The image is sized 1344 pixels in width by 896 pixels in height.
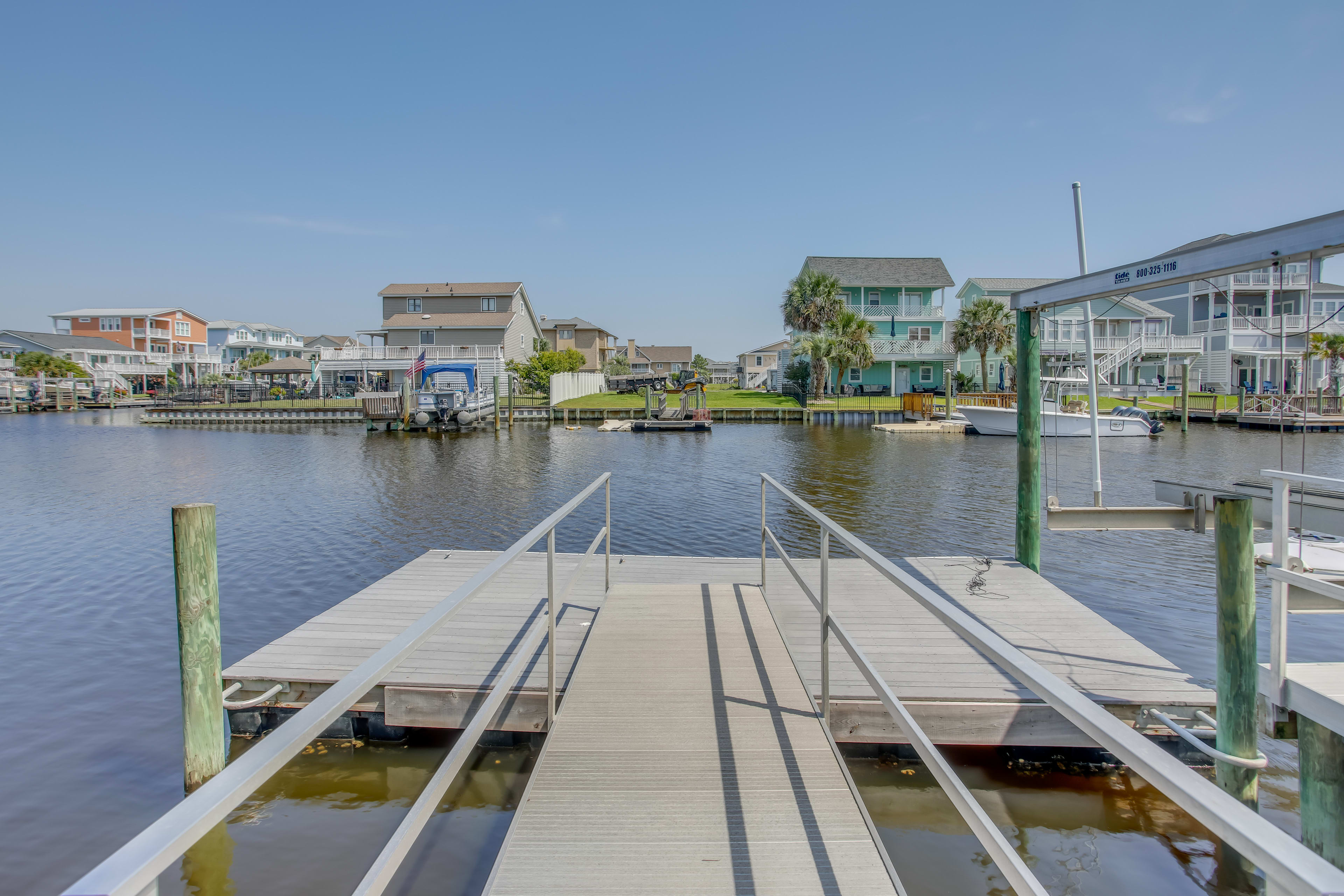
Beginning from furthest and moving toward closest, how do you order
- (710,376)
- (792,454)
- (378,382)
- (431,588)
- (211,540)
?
(710,376)
(378,382)
(792,454)
(431,588)
(211,540)

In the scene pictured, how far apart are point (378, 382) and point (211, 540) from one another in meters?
51.6

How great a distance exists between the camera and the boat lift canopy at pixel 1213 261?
4984 mm

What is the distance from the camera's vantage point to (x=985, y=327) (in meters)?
44.9

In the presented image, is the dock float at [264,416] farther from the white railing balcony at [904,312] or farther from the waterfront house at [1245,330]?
the waterfront house at [1245,330]

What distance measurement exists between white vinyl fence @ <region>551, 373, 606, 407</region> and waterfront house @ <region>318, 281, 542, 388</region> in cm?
453

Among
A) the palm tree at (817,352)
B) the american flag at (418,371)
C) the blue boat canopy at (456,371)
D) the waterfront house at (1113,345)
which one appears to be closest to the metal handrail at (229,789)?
the american flag at (418,371)

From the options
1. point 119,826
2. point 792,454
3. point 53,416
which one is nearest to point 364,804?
point 119,826

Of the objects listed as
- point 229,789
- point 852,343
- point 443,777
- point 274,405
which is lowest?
point 443,777

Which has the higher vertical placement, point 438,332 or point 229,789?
point 438,332

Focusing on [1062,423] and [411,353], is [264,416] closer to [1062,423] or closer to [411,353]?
[411,353]

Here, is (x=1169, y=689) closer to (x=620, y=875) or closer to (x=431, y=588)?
(x=620, y=875)

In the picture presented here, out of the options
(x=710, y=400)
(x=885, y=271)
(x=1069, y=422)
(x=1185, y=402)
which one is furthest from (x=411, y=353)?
(x=1185, y=402)

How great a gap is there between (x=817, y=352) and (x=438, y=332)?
28.0 metres

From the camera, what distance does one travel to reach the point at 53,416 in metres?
50.1
